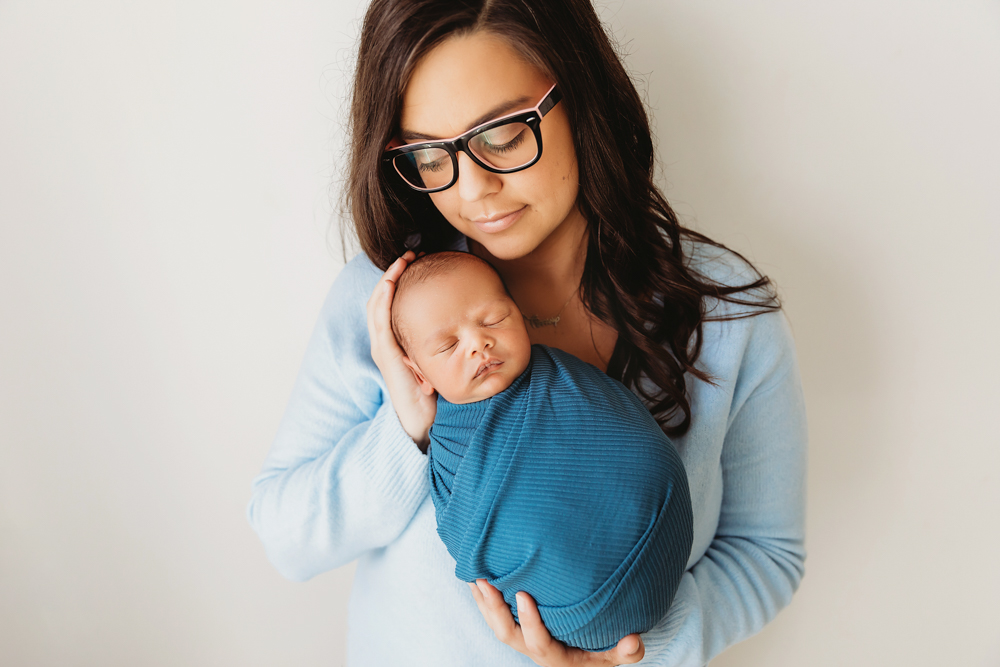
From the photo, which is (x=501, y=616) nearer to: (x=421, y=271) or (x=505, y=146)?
(x=421, y=271)

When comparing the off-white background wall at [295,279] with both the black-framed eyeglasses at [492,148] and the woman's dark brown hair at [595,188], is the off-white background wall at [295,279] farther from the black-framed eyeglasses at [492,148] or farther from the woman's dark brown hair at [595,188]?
the black-framed eyeglasses at [492,148]

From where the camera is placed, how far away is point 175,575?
6.28 ft

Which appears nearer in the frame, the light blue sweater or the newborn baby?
the newborn baby

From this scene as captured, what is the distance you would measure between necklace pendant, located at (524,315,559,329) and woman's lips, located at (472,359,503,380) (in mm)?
318

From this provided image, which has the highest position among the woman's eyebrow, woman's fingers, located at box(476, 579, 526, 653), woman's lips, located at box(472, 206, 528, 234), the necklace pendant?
the woman's eyebrow

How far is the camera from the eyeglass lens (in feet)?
3.64

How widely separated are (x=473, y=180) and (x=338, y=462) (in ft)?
2.35

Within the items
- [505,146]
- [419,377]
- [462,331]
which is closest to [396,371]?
[419,377]

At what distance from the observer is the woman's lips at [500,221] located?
1219mm

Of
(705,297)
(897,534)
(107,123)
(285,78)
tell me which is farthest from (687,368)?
(107,123)

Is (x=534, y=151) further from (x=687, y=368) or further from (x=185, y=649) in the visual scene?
(x=185, y=649)

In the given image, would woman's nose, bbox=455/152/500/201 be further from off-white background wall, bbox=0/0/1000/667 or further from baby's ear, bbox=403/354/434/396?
off-white background wall, bbox=0/0/1000/667

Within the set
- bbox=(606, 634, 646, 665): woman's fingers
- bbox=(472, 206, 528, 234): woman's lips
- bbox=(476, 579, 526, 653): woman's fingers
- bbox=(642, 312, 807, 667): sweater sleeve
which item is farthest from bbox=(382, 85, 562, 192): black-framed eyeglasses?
bbox=(606, 634, 646, 665): woman's fingers

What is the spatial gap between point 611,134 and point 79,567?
2.09 metres
